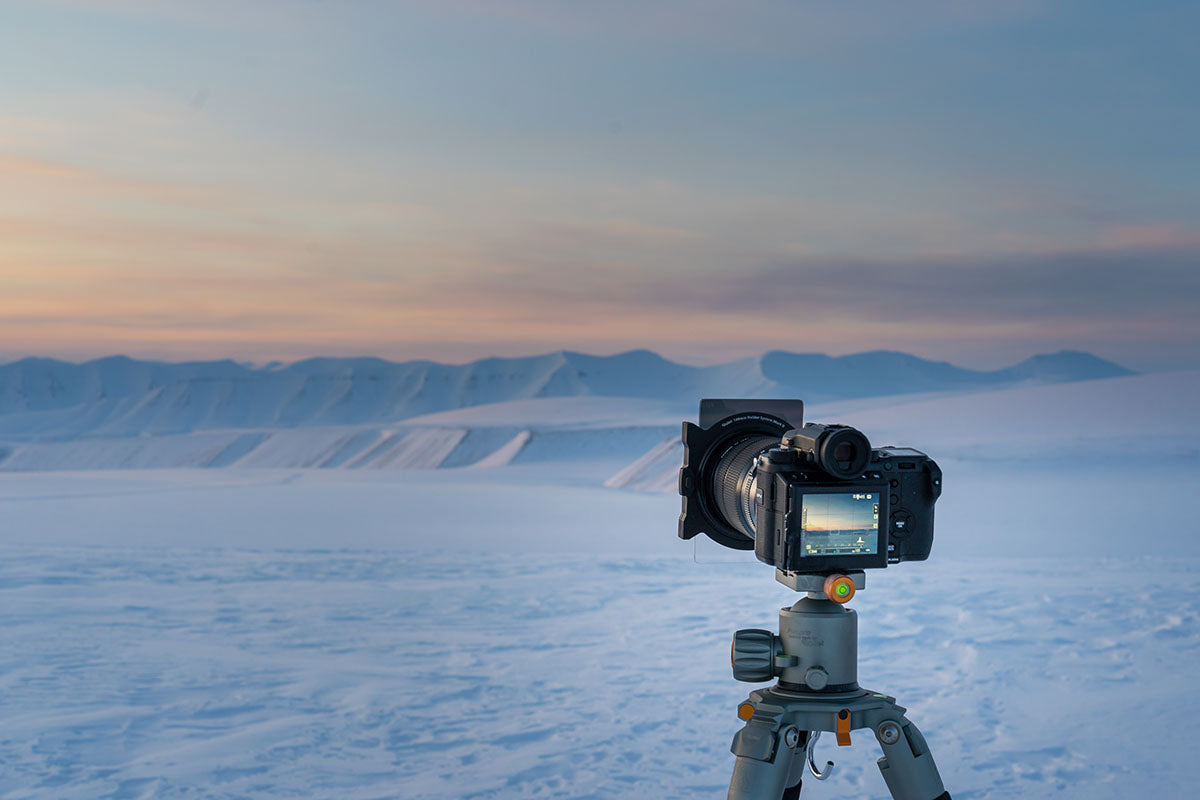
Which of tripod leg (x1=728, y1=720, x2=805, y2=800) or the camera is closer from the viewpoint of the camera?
the camera

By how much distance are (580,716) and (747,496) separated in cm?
304

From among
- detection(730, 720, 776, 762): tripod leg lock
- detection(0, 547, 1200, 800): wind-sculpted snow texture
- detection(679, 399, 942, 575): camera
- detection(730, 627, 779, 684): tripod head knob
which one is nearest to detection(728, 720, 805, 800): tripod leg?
detection(730, 720, 776, 762): tripod leg lock

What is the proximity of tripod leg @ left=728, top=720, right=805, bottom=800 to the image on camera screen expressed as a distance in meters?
0.43

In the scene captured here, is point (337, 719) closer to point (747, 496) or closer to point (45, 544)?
point (747, 496)

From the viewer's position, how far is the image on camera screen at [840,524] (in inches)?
89.6

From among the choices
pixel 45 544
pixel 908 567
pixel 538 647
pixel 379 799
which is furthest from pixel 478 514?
pixel 379 799

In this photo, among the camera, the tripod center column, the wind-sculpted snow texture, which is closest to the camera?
the camera

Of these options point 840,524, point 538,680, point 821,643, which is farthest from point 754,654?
point 538,680

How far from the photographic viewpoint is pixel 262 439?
232 ft

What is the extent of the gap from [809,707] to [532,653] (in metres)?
4.32

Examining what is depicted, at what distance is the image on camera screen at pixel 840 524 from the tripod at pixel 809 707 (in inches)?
3.6

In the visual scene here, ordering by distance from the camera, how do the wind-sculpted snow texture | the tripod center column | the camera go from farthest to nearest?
the wind-sculpted snow texture < the tripod center column < the camera

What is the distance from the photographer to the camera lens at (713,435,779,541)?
96.7 inches

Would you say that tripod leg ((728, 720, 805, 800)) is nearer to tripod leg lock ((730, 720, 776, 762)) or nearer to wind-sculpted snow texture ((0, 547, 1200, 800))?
tripod leg lock ((730, 720, 776, 762))
